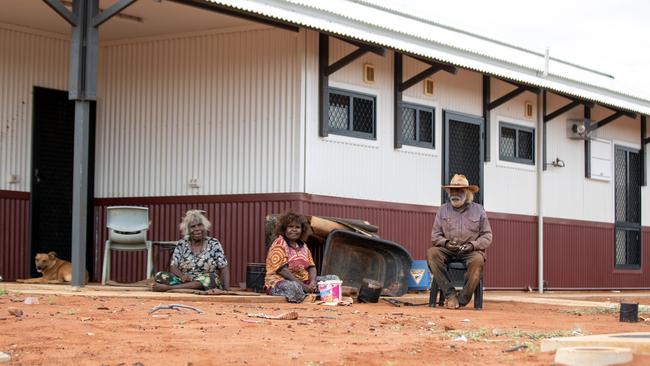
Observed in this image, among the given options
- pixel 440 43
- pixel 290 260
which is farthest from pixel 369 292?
pixel 440 43

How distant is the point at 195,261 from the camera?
12.2m

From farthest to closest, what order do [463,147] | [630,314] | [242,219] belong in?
[463,147], [242,219], [630,314]

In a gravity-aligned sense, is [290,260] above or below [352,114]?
below

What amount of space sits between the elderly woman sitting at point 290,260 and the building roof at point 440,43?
2.46 metres

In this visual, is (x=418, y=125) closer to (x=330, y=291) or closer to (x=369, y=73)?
(x=369, y=73)

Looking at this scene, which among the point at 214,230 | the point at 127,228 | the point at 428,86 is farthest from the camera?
the point at 428,86

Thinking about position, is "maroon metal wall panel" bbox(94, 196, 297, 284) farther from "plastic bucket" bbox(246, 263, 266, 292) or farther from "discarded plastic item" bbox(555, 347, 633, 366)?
"discarded plastic item" bbox(555, 347, 633, 366)

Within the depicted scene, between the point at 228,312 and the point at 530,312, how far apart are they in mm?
3995

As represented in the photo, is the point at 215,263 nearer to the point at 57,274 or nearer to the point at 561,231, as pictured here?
the point at 57,274

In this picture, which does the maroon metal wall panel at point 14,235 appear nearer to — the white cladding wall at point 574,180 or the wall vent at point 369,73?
the wall vent at point 369,73

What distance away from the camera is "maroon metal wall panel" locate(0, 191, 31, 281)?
1461 centimetres

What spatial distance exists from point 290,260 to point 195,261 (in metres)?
1.04

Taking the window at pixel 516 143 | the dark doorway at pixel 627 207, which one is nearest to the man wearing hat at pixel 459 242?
the window at pixel 516 143

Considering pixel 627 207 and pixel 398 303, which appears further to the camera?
pixel 627 207
